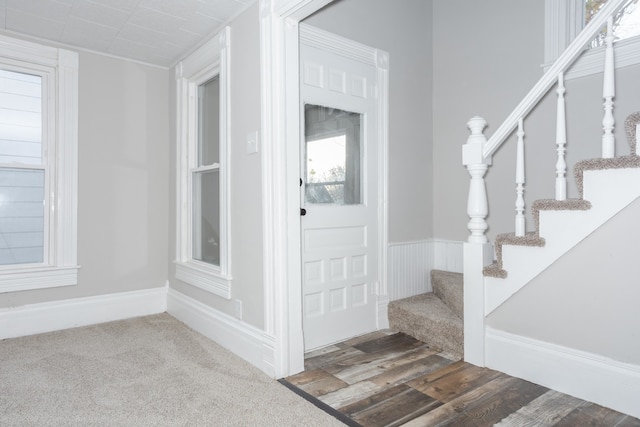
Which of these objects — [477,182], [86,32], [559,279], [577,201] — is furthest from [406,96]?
[86,32]

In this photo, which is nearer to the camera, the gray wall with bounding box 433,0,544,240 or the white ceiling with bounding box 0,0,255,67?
the white ceiling with bounding box 0,0,255,67

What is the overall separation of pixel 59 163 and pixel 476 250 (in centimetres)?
320

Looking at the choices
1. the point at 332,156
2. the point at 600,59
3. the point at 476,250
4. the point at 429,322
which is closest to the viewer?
the point at 476,250

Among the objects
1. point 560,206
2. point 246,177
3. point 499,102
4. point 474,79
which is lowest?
point 560,206

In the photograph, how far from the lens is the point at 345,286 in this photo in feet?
10.1

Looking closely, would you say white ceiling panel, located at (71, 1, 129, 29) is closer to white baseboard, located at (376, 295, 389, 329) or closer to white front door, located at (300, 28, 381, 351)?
white front door, located at (300, 28, 381, 351)

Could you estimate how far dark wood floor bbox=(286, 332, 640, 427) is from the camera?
6.30 feet

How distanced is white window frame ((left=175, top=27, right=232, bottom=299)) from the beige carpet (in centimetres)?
50

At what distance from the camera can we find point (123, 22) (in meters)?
2.82

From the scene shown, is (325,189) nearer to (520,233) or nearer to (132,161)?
(520,233)

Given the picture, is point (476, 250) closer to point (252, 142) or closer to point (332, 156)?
point (332, 156)

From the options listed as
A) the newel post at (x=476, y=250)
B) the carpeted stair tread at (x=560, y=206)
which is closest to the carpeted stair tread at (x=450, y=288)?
the newel post at (x=476, y=250)

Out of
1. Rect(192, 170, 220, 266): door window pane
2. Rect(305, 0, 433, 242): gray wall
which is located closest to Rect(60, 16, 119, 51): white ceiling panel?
Rect(192, 170, 220, 266): door window pane

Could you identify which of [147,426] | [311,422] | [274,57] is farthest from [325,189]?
[147,426]
